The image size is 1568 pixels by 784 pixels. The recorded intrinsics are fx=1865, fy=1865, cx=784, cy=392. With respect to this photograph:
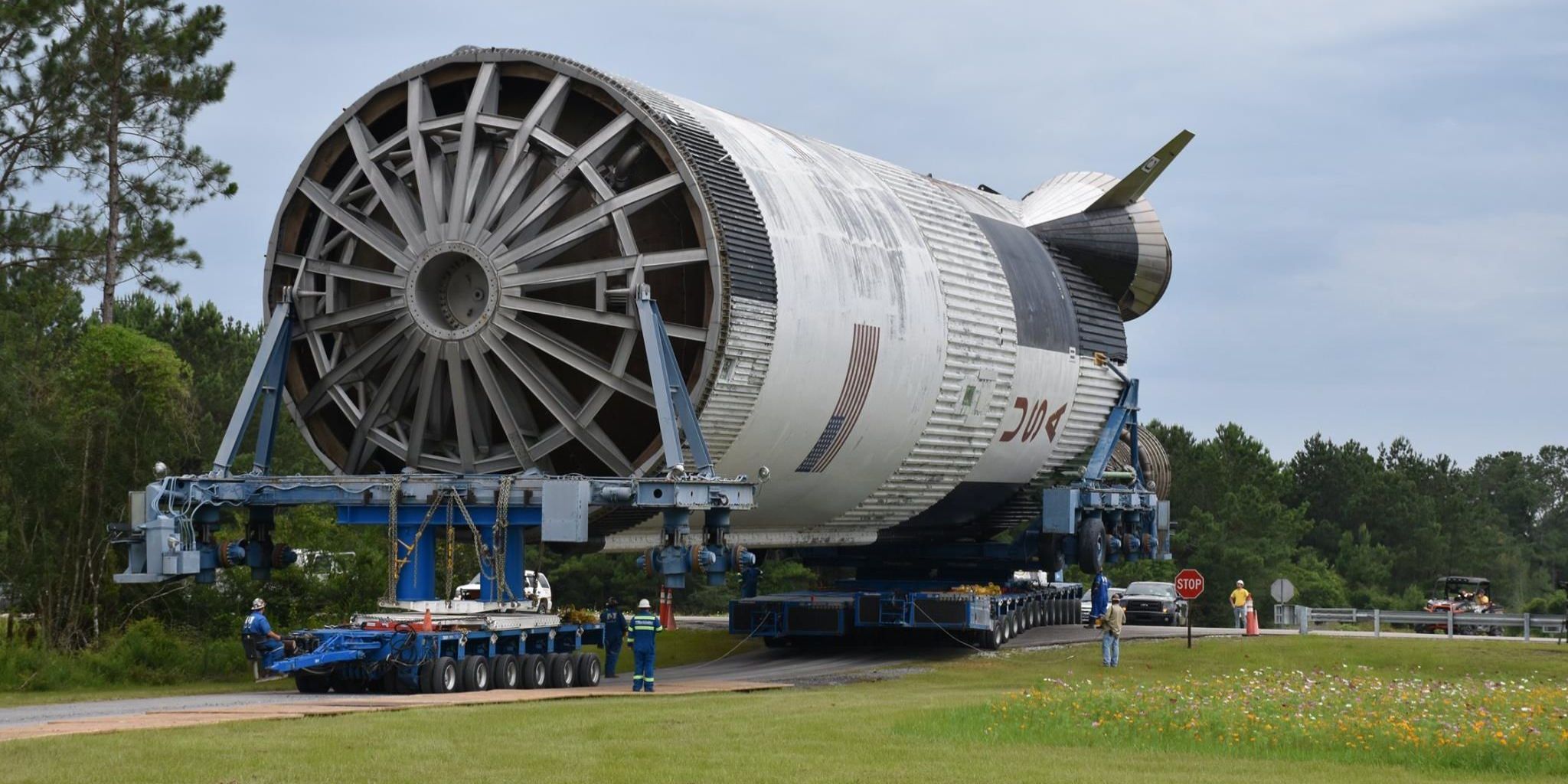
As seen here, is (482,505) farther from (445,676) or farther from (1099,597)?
(1099,597)

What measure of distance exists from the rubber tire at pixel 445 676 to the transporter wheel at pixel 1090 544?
55.1 ft

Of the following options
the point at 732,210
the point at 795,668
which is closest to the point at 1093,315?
the point at 795,668

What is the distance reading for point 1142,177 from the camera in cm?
3809

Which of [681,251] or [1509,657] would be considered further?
[1509,657]

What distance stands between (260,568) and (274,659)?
5.14m

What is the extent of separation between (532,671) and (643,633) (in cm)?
153

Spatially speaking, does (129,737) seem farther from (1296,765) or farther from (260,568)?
(260,568)

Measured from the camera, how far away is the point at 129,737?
15836mm

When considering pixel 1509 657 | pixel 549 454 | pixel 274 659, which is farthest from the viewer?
pixel 1509 657

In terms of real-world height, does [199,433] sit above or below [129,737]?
above

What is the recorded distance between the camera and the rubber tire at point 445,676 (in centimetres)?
2256

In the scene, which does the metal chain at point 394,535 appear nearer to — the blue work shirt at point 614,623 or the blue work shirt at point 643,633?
the blue work shirt at point 643,633

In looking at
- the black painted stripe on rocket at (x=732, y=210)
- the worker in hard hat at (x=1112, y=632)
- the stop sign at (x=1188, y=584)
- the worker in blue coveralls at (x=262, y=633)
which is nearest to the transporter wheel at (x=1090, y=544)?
the stop sign at (x=1188, y=584)

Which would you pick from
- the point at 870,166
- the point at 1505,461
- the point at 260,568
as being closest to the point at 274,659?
the point at 260,568
